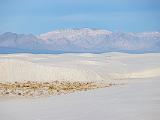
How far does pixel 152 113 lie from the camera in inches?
380

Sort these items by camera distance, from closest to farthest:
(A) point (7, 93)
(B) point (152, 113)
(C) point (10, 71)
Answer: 1. (B) point (152, 113)
2. (A) point (7, 93)
3. (C) point (10, 71)

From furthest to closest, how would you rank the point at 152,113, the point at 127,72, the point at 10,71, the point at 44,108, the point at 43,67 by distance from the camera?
the point at 127,72 → the point at 43,67 → the point at 10,71 → the point at 44,108 → the point at 152,113

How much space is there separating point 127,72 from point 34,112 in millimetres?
32882

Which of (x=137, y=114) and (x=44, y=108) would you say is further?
(x=44, y=108)

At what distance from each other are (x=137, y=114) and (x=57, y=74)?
22.5 m

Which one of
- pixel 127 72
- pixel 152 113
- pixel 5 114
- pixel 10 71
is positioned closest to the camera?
pixel 152 113

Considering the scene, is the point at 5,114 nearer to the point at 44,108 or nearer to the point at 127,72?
the point at 44,108

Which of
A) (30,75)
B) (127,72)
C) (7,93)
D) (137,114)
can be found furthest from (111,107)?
(127,72)

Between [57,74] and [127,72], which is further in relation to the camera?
[127,72]

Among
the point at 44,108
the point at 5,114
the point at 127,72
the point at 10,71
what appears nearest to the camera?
the point at 5,114

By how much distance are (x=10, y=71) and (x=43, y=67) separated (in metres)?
3.19

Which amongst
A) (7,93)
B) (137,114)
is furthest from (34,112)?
(7,93)

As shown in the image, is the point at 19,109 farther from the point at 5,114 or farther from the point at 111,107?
the point at 111,107

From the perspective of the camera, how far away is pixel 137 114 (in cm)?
968
